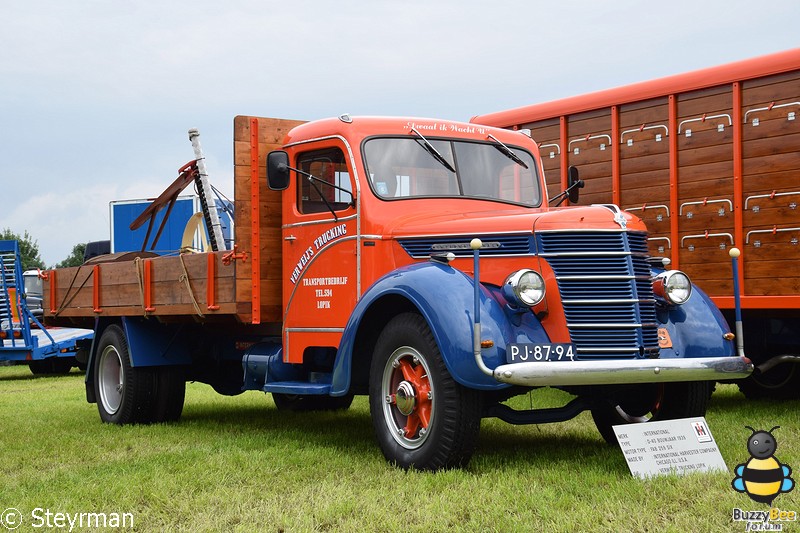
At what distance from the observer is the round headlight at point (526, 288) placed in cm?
590

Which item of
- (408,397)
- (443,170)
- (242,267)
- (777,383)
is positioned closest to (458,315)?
(408,397)

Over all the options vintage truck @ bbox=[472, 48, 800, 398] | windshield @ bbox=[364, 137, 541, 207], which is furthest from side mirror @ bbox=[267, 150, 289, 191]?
vintage truck @ bbox=[472, 48, 800, 398]

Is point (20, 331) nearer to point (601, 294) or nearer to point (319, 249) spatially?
point (319, 249)

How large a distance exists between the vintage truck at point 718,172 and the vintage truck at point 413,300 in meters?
2.05

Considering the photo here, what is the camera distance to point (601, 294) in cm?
605

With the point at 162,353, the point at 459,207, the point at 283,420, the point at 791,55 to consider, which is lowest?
the point at 283,420

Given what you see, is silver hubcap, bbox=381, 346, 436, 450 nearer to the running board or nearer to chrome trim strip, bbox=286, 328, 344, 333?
the running board

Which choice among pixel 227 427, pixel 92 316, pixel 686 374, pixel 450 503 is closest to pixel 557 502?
pixel 450 503

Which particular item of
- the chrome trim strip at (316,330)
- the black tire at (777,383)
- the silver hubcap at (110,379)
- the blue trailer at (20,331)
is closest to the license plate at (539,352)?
the chrome trim strip at (316,330)

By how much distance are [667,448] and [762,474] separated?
0.74 metres

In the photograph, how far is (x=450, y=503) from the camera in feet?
16.9

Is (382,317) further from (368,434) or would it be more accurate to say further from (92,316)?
(92,316)

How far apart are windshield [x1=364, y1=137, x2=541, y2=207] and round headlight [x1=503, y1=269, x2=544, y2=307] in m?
1.63

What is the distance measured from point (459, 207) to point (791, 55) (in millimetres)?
3453
